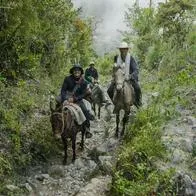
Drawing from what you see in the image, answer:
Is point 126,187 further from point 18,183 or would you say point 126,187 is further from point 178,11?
point 178,11

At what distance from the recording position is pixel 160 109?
11.9 meters

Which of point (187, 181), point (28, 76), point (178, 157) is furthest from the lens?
point (28, 76)

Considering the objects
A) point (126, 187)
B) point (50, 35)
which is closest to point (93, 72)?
point (50, 35)

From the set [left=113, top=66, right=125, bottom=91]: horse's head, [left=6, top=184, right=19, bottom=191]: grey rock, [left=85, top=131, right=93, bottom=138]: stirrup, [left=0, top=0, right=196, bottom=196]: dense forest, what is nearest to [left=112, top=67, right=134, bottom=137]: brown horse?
[left=113, top=66, right=125, bottom=91]: horse's head

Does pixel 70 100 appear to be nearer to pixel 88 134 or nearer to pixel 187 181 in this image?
pixel 88 134

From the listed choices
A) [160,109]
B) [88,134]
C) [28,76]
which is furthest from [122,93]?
[28,76]

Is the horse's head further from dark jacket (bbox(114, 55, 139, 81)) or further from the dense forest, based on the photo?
the dense forest

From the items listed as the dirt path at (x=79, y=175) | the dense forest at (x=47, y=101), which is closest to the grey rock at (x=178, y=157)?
the dense forest at (x=47, y=101)

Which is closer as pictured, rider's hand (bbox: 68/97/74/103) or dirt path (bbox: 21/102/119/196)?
dirt path (bbox: 21/102/119/196)

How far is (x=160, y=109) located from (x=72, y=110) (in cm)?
232

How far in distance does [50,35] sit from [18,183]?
7.58 m

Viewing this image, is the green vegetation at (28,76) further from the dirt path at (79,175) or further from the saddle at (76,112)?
the saddle at (76,112)

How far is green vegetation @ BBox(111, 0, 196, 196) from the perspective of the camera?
25.4 ft

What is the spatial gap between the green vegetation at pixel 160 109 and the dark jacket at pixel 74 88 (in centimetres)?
145
